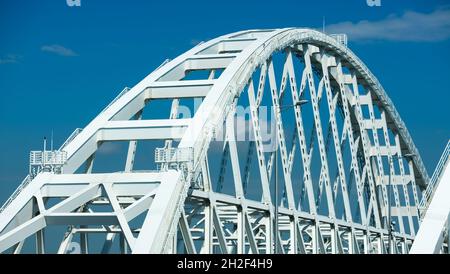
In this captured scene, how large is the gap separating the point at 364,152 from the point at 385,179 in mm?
6350

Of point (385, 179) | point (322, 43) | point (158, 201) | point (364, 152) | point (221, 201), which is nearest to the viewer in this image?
point (158, 201)

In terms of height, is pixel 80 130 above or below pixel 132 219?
above

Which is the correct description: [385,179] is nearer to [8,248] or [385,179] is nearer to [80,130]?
[80,130]

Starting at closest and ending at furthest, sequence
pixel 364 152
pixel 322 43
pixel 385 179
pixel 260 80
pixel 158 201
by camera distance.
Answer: pixel 158 201, pixel 260 80, pixel 322 43, pixel 364 152, pixel 385 179

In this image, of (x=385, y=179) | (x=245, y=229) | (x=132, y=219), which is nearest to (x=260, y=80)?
(x=245, y=229)

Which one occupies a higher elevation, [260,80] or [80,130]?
[260,80]

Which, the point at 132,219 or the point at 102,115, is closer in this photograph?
A: the point at 132,219

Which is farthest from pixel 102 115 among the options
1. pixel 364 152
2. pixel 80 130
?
pixel 364 152

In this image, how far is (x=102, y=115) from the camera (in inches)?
1740

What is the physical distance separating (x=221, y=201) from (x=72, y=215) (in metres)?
7.85
